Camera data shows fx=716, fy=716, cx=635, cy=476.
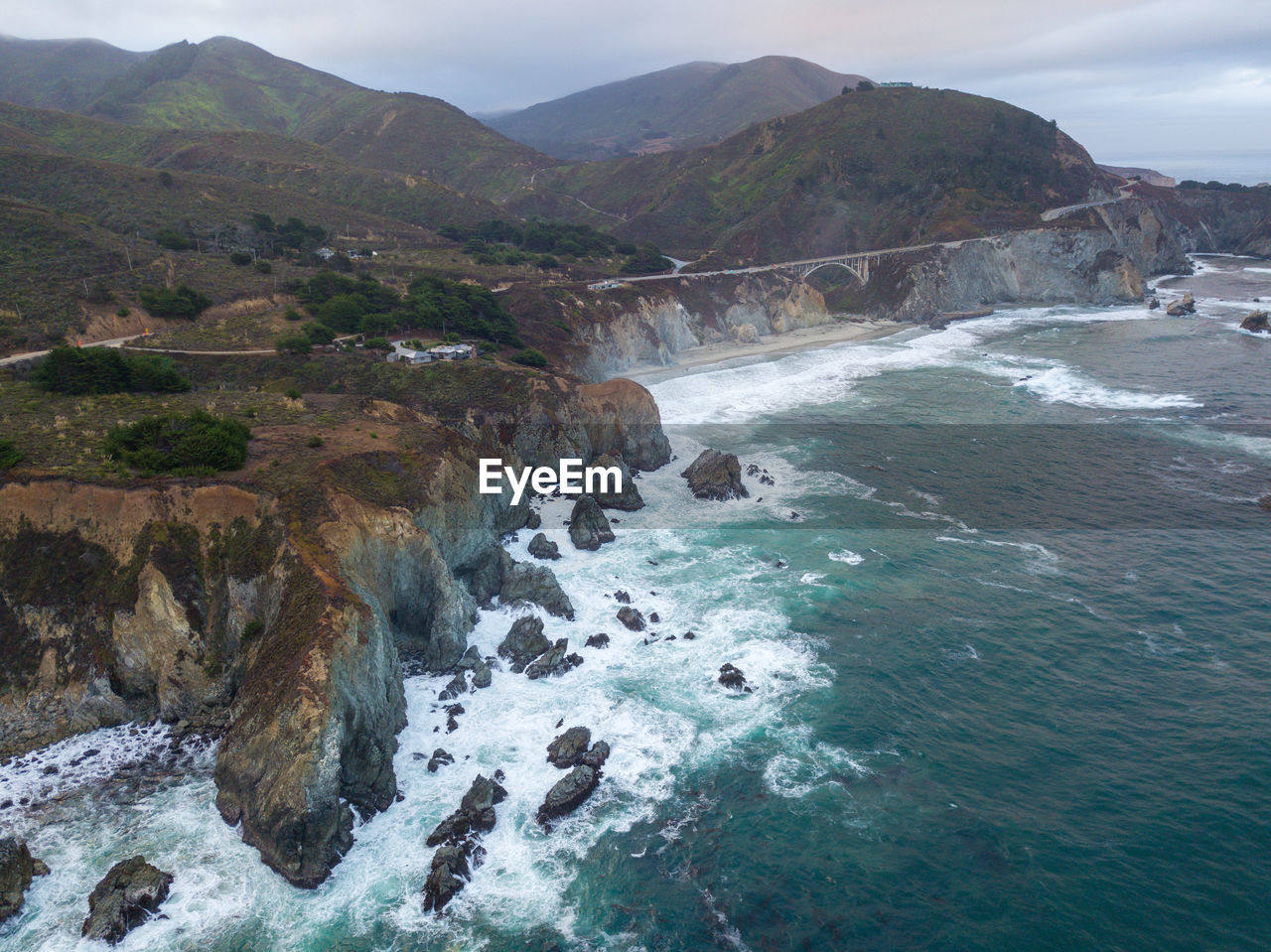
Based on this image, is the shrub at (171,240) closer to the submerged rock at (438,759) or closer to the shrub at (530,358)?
the shrub at (530,358)

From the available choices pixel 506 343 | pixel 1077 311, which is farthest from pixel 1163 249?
pixel 506 343

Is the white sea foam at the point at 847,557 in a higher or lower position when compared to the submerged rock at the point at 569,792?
higher

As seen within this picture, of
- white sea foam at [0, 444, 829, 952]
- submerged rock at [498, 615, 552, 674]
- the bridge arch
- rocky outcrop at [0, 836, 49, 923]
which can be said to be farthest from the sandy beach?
rocky outcrop at [0, 836, 49, 923]

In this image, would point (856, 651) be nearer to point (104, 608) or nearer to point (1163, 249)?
point (104, 608)

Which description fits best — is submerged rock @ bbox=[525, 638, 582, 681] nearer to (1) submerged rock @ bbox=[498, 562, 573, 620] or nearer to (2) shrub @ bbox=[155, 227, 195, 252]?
(1) submerged rock @ bbox=[498, 562, 573, 620]

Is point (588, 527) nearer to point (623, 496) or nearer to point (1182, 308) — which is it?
point (623, 496)

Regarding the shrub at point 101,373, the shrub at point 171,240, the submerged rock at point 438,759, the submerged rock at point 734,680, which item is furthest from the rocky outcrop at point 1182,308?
the shrub at point 171,240

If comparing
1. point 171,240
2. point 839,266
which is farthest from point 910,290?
point 171,240
